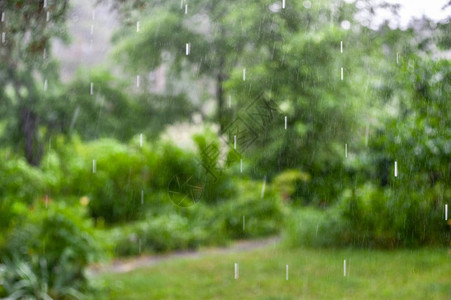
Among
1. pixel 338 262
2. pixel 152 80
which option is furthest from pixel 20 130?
pixel 338 262

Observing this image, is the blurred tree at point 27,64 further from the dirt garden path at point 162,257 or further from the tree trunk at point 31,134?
the dirt garden path at point 162,257

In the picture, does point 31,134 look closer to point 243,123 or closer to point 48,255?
Answer: point 48,255

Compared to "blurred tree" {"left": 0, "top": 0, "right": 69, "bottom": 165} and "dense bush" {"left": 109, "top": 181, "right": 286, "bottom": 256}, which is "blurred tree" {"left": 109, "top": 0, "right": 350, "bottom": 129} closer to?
"blurred tree" {"left": 0, "top": 0, "right": 69, "bottom": 165}

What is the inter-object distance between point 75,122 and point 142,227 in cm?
87

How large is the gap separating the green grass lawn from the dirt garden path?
0.11m

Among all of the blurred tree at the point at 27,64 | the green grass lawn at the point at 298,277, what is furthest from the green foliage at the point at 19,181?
the green grass lawn at the point at 298,277

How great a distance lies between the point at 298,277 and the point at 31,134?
6.36 feet

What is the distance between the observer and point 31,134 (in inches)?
124

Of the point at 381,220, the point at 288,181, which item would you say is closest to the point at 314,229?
the point at 288,181

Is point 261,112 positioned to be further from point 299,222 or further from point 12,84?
point 12,84

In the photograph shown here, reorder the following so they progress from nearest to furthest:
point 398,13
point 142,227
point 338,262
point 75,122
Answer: point 398,13, point 338,262, point 75,122, point 142,227

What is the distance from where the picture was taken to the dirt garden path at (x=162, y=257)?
2906 mm

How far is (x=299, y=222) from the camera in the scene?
2758mm

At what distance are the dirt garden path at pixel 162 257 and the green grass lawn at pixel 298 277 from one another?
4.3 inches
